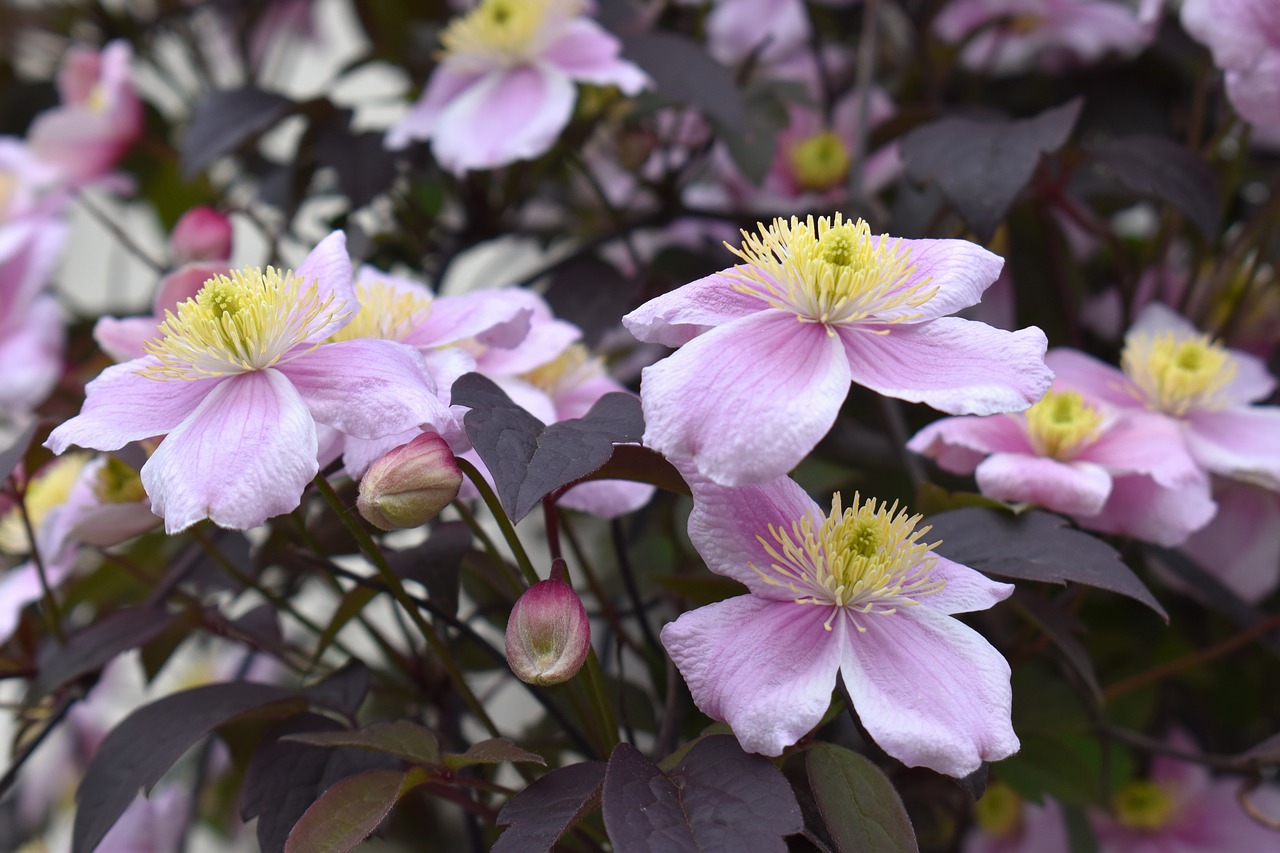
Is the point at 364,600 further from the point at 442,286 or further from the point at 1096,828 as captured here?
the point at 1096,828

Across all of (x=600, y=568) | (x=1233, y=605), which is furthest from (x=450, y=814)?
(x=1233, y=605)

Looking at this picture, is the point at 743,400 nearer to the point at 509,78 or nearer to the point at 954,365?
the point at 954,365

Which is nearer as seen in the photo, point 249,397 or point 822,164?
point 249,397

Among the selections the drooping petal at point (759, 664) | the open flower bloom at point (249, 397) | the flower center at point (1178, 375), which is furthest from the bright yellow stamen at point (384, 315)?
the flower center at point (1178, 375)

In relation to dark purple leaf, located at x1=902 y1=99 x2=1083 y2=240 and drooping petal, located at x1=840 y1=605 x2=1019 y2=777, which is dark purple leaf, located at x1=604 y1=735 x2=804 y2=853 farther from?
dark purple leaf, located at x1=902 y1=99 x2=1083 y2=240

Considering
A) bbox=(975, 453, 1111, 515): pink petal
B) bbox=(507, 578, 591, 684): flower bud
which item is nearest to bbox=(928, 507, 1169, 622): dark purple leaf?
bbox=(975, 453, 1111, 515): pink petal

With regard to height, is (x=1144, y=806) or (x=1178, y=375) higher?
(x=1178, y=375)

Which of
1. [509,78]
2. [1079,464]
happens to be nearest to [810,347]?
[1079,464]
